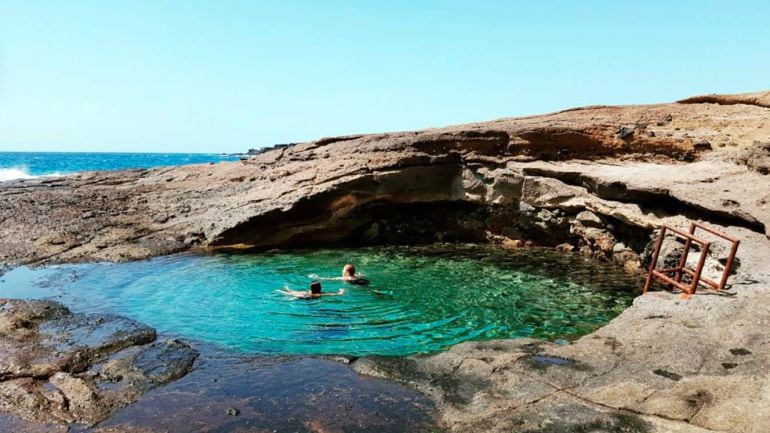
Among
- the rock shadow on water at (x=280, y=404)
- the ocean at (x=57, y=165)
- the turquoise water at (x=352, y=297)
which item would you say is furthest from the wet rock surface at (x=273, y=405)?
the ocean at (x=57, y=165)

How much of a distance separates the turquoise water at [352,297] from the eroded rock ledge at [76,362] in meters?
0.77

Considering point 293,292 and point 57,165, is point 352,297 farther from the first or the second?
point 57,165

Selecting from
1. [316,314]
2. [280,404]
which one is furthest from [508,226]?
[280,404]

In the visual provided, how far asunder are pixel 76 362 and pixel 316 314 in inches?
152

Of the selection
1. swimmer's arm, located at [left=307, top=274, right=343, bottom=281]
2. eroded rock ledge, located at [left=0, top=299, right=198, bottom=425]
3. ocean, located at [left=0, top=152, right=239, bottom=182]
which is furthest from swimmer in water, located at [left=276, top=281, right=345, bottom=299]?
ocean, located at [left=0, top=152, right=239, bottom=182]

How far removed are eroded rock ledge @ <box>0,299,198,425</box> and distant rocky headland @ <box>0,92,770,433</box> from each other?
34 millimetres

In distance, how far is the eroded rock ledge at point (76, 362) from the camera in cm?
545

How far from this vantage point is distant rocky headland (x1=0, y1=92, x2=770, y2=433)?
17.0ft

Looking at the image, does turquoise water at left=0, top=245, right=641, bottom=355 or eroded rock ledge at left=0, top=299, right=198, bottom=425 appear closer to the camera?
eroded rock ledge at left=0, top=299, right=198, bottom=425

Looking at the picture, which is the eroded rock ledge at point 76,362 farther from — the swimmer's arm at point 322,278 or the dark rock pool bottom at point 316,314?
the swimmer's arm at point 322,278

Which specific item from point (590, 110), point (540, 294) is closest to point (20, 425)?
point (540, 294)

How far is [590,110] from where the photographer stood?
17047mm

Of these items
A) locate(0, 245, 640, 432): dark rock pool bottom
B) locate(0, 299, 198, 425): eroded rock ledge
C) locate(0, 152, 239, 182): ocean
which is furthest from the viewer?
locate(0, 152, 239, 182): ocean

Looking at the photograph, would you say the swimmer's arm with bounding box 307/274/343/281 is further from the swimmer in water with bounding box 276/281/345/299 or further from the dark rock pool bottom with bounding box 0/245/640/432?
the swimmer in water with bounding box 276/281/345/299
